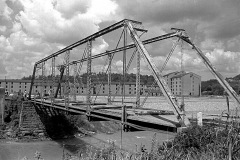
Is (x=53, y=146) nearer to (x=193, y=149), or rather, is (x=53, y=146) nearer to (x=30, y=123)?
(x=30, y=123)

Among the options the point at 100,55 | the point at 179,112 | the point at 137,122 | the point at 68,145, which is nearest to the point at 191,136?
the point at 179,112

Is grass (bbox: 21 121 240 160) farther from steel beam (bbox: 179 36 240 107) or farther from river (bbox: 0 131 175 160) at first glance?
river (bbox: 0 131 175 160)

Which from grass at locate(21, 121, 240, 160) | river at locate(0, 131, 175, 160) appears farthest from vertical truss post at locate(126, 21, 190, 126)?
river at locate(0, 131, 175, 160)

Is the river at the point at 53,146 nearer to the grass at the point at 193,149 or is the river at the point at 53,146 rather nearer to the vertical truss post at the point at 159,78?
the vertical truss post at the point at 159,78

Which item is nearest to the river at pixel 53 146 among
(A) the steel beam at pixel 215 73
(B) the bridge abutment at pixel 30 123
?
(B) the bridge abutment at pixel 30 123

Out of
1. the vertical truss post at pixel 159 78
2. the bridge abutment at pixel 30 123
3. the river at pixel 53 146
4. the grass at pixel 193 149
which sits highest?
the vertical truss post at pixel 159 78

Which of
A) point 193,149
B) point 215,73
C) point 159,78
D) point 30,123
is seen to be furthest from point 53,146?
point 193,149

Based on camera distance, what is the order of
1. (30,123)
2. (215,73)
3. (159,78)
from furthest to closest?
(30,123)
(215,73)
(159,78)

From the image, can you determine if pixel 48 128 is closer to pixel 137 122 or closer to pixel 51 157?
pixel 51 157

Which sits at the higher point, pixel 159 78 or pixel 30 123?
pixel 159 78

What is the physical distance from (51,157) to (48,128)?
1237cm

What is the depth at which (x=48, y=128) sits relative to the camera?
1459 inches

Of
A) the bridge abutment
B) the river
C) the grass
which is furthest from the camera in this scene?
the bridge abutment

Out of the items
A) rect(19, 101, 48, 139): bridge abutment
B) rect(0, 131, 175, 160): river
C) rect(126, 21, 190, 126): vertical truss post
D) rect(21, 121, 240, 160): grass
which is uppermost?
rect(126, 21, 190, 126): vertical truss post
